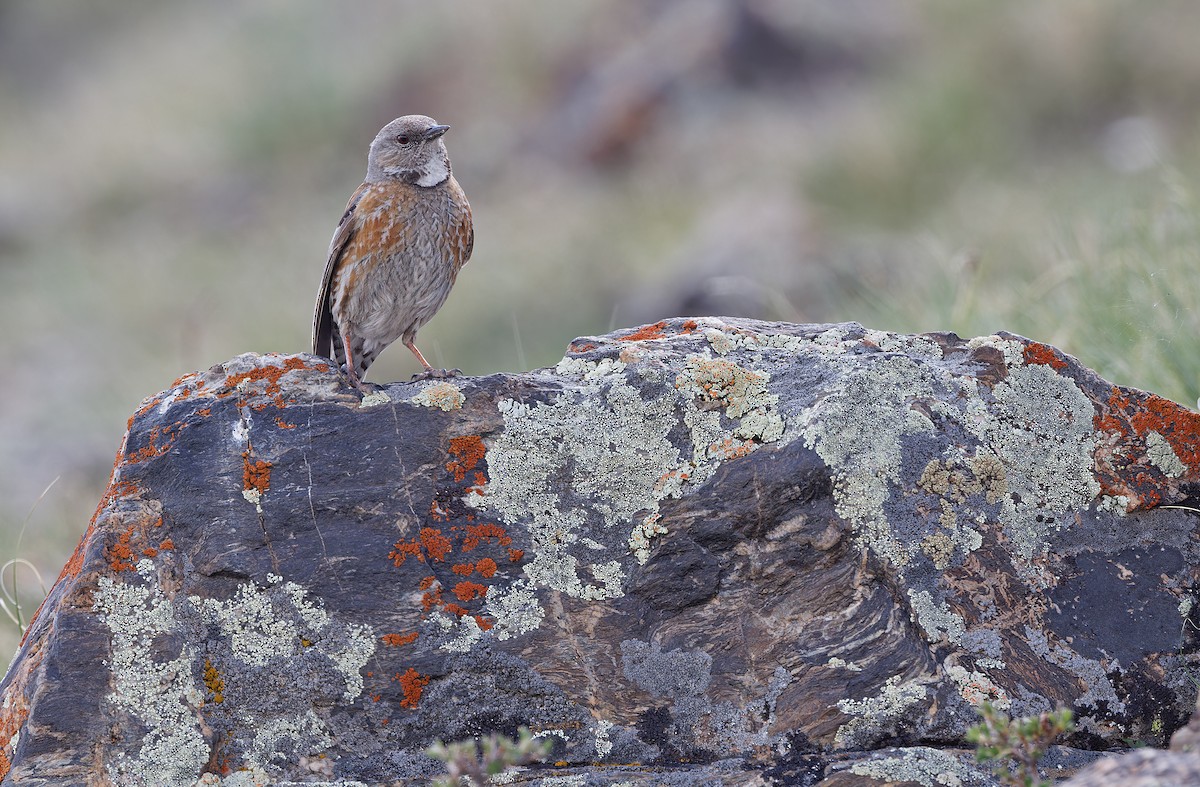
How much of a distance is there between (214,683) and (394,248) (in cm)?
213

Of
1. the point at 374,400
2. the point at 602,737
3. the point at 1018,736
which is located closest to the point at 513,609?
the point at 602,737

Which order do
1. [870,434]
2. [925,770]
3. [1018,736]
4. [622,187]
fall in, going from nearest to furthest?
1. [1018,736]
2. [925,770]
3. [870,434]
4. [622,187]

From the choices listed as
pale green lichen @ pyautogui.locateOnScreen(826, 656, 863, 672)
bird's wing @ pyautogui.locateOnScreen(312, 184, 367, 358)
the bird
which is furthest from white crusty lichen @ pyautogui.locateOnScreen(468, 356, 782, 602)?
bird's wing @ pyautogui.locateOnScreen(312, 184, 367, 358)

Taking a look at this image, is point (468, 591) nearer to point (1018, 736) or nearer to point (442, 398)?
point (442, 398)

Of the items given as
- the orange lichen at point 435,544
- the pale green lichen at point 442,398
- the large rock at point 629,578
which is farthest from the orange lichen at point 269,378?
the orange lichen at point 435,544

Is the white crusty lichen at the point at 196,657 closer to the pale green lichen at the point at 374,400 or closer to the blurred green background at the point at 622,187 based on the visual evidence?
the pale green lichen at the point at 374,400

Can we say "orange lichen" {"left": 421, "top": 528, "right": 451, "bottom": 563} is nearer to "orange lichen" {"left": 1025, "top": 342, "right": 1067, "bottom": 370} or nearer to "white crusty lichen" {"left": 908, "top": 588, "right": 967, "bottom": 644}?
"white crusty lichen" {"left": 908, "top": 588, "right": 967, "bottom": 644}

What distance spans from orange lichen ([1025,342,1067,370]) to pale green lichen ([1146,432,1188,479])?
1.12 ft

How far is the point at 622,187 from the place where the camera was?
14.3 meters

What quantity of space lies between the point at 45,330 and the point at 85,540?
12.6 metres

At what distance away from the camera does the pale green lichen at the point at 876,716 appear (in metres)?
3.17

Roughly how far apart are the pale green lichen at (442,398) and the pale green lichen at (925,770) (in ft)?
5.04

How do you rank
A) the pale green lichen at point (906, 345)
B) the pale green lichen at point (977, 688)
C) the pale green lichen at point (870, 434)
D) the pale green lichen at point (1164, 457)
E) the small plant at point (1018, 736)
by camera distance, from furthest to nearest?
the pale green lichen at point (906, 345), the pale green lichen at point (1164, 457), the pale green lichen at point (870, 434), the pale green lichen at point (977, 688), the small plant at point (1018, 736)

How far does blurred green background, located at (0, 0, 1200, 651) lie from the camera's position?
7.07 m
